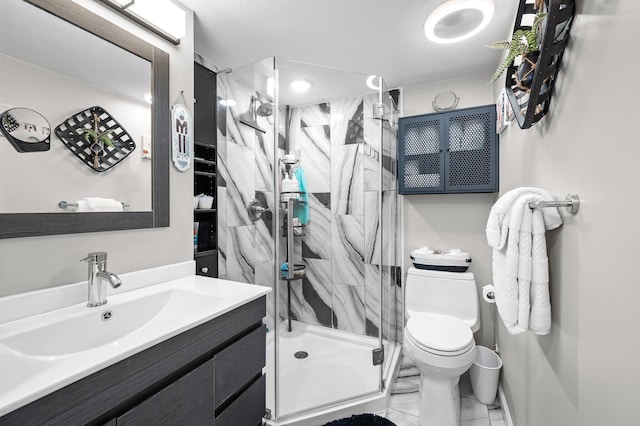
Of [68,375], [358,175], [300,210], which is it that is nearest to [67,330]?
[68,375]

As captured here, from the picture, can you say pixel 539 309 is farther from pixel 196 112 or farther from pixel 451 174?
pixel 196 112

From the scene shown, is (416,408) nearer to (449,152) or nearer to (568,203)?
(568,203)

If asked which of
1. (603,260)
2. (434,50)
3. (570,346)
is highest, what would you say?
(434,50)

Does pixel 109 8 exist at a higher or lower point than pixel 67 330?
higher

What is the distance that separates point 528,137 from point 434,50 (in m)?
1.00

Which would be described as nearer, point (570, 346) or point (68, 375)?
point (68, 375)

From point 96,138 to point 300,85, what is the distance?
1188 millimetres

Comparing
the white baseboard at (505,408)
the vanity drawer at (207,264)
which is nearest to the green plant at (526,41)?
the vanity drawer at (207,264)

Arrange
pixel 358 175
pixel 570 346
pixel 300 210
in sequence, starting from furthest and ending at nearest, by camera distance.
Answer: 1. pixel 358 175
2. pixel 300 210
3. pixel 570 346

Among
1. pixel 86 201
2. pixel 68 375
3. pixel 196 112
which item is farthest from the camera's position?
pixel 196 112

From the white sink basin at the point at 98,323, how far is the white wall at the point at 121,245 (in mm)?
162

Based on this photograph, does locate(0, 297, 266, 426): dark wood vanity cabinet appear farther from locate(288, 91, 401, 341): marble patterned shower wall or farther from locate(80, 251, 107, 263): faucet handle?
locate(288, 91, 401, 341): marble patterned shower wall

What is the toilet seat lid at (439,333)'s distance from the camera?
1562 mm

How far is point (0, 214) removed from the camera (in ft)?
2.93
